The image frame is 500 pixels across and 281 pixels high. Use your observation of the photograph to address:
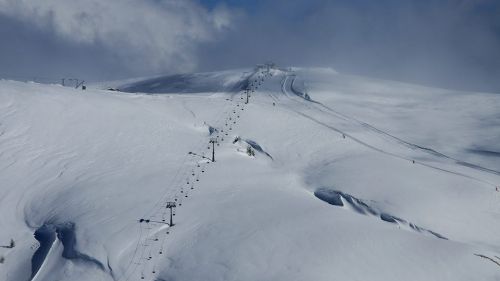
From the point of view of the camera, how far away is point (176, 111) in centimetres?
4853

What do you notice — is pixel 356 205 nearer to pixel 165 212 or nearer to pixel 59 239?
pixel 165 212

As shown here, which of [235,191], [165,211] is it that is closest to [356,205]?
[235,191]

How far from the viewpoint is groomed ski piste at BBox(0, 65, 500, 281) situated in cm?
2470

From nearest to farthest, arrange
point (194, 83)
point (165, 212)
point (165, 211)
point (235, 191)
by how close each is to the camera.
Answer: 1. point (165, 212)
2. point (165, 211)
3. point (235, 191)
4. point (194, 83)

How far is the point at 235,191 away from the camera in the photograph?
107 ft

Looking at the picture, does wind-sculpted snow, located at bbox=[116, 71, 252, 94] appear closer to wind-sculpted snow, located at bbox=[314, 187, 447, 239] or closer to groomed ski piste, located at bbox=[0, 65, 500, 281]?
groomed ski piste, located at bbox=[0, 65, 500, 281]

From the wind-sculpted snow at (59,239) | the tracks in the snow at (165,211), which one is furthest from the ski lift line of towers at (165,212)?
the wind-sculpted snow at (59,239)

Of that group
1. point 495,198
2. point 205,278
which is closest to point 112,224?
point 205,278

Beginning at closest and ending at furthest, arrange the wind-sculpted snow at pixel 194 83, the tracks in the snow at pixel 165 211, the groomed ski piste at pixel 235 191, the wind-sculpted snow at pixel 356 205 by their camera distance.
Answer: the tracks in the snow at pixel 165 211 → the groomed ski piste at pixel 235 191 → the wind-sculpted snow at pixel 356 205 → the wind-sculpted snow at pixel 194 83

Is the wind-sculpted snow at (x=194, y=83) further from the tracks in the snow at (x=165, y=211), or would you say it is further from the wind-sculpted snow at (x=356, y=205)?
the wind-sculpted snow at (x=356, y=205)

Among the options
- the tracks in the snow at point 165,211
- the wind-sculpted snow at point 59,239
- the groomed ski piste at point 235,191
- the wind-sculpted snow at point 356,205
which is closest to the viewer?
the tracks in the snow at point 165,211

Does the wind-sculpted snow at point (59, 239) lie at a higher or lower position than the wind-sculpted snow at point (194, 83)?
lower

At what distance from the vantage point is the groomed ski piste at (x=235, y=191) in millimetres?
24703

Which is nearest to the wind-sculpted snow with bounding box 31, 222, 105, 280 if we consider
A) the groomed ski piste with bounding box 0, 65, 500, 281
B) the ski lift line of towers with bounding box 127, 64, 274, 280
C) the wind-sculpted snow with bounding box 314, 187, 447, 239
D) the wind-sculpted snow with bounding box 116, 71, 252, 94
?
the groomed ski piste with bounding box 0, 65, 500, 281
